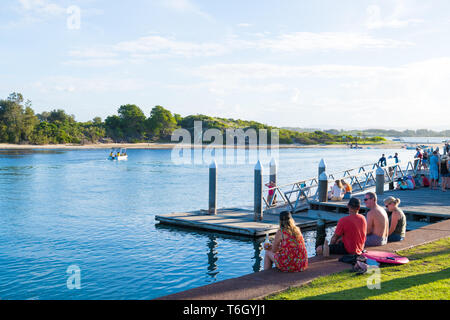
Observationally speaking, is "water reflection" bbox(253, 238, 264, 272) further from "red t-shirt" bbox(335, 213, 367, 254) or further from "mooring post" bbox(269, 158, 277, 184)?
"mooring post" bbox(269, 158, 277, 184)

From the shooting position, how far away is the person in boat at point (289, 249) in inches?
305

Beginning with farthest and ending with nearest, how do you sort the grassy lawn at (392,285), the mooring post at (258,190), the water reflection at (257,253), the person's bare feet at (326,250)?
the mooring post at (258,190), the water reflection at (257,253), the person's bare feet at (326,250), the grassy lawn at (392,285)

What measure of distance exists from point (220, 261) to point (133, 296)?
151 inches

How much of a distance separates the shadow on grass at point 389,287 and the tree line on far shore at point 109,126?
419 ft

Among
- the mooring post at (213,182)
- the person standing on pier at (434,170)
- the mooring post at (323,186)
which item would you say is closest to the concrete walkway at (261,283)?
the mooring post at (323,186)

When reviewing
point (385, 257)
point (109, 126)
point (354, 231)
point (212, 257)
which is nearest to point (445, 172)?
point (212, 257)

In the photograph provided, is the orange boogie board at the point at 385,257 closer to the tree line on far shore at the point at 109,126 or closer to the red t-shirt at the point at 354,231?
the red t-shirt at the point at 354,231

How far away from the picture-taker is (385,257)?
816 centimetres

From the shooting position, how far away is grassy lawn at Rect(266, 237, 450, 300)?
248 inches

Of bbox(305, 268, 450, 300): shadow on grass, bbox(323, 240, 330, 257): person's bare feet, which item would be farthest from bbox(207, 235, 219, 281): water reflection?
bbox(305, 268, 450, 300): shadow on grass

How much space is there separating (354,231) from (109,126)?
160 meters

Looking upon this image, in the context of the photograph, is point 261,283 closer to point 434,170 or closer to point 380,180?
point 380,180

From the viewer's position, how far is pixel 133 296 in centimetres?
1051

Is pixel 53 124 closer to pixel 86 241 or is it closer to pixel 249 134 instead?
pixel 249 134
